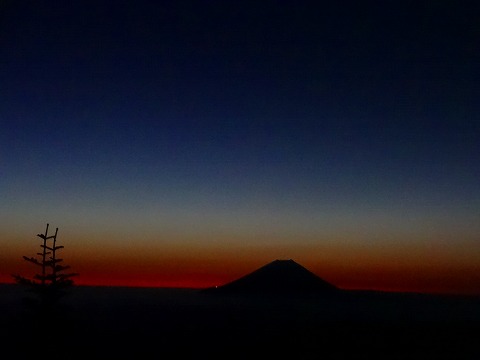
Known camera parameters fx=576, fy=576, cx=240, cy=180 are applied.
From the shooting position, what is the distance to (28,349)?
66.6 ft

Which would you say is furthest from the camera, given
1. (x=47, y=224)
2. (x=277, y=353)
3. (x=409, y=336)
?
(x=409, y=336)

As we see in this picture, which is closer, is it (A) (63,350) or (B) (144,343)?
(A) (63,350)

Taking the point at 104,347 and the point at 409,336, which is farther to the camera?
the point at 409,336

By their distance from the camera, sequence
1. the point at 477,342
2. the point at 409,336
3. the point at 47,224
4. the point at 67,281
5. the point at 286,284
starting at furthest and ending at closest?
the point at 286,284
the point at 409,336
the point at 477,342
the point at 67,281
the point at 47,224

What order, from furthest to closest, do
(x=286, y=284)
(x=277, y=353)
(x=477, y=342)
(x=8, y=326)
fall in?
(x=286, y=284) → (x=8, y=326) → (x=477, y=342) → (x=277, y=353)

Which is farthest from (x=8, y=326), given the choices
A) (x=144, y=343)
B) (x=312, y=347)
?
(x=312, y=347)

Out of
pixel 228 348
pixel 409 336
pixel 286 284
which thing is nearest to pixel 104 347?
pixel 228 348

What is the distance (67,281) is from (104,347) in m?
88.8

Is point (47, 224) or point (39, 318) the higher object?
point (47, 224)

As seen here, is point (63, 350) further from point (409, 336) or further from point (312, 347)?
point (409, 336)

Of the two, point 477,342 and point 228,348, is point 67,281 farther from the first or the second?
point 477,342

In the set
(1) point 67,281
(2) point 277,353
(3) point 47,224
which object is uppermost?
(3) point 47,224

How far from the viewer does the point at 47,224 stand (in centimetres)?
1769

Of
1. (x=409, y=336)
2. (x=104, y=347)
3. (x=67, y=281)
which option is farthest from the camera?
(x=409, y=336)
